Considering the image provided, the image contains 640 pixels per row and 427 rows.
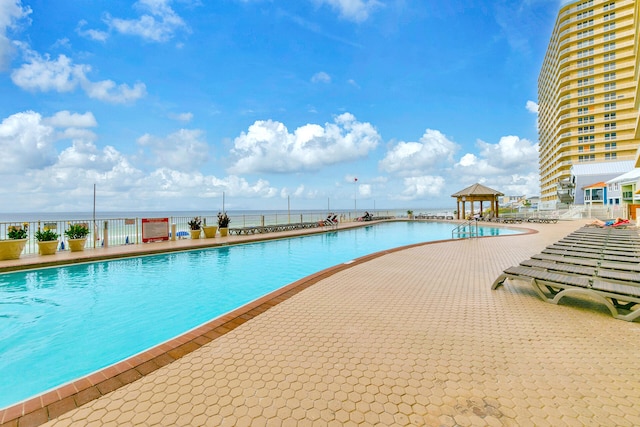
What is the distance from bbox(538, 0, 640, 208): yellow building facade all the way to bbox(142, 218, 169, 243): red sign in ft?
168

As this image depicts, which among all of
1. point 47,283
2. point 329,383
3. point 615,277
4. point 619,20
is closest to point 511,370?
point 329,383

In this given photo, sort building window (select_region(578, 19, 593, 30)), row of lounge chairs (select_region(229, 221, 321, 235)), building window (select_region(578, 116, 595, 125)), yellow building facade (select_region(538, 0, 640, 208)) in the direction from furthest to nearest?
building window (select_region(578, 19, 593, 30))
building window (select_region(578, 116, 595, 125))
yellow building facade (select_region(538, 0, 640, 208))
row of lounge chairs (select_region(229, 221, 321, 235))

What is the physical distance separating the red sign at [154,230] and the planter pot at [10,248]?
420 cm

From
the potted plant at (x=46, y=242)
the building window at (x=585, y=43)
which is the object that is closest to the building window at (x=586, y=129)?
the building window at (x=585, y=43)

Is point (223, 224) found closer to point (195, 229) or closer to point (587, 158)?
point (195, 229)

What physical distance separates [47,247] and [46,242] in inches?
9.0

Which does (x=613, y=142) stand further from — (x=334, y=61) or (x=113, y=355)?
(x=113, y=355)

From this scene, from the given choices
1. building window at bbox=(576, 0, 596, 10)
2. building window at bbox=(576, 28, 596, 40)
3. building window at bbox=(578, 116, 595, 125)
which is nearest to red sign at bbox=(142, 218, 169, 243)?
building window at bbox=(578, 116, 595, 125)

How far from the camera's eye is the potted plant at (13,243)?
8977 millimetres

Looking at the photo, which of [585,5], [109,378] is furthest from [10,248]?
[585,5]

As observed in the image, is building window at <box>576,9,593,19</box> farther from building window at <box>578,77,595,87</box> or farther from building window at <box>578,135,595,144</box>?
building window at <box>578,135,595,144</box>

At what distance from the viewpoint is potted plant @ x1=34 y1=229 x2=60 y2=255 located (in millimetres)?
9805

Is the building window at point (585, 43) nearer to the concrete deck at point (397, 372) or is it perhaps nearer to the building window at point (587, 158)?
the building window at point (587, 158)

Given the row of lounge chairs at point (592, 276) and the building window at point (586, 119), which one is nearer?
the row of lounge chairs at point (592, 276)
